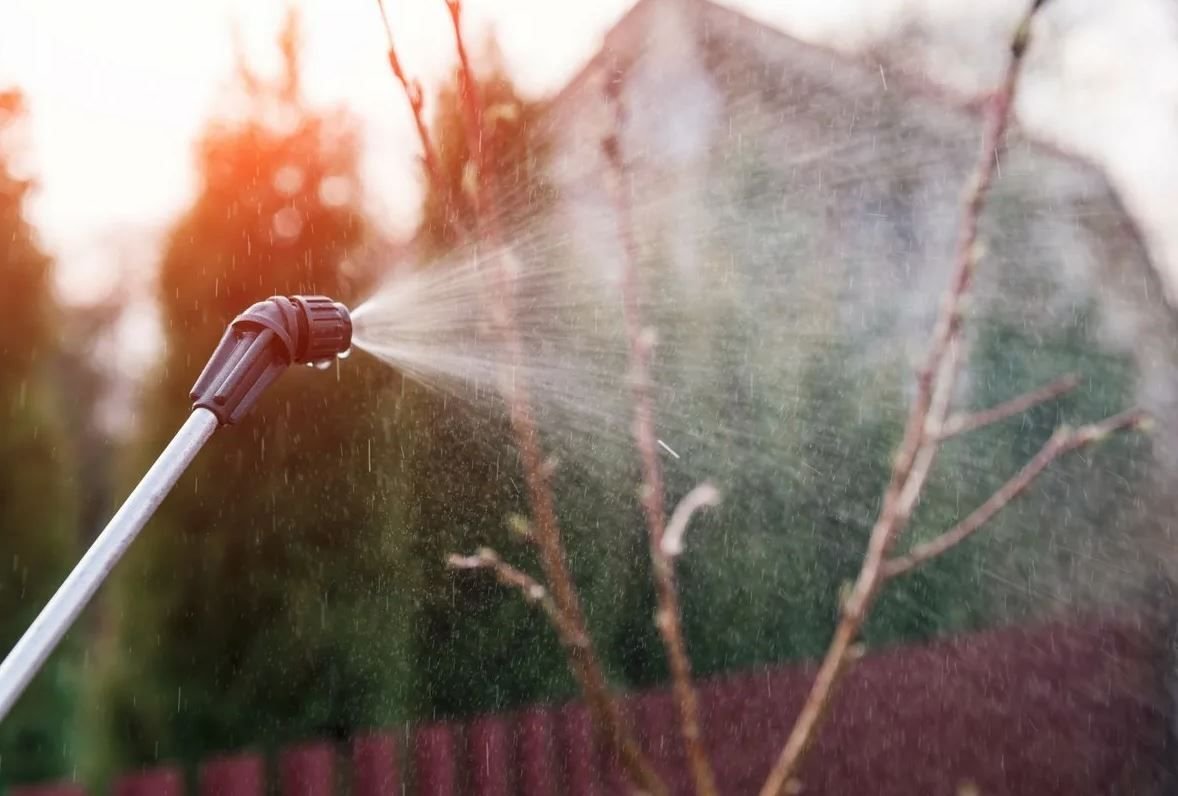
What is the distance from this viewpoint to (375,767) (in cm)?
180

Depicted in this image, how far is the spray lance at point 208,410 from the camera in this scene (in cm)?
81

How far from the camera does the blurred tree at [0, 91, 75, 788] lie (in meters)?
1.99

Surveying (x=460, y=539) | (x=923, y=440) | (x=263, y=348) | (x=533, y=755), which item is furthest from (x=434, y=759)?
(x=923, y=440)

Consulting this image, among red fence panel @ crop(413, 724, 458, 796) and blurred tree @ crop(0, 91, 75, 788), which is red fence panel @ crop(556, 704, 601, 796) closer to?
red fence panel @ crop(413, 724, 458, 796)

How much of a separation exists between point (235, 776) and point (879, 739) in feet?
5.45

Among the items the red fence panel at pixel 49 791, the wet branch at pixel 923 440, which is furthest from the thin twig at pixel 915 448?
the red fence panel at pixel 49 791

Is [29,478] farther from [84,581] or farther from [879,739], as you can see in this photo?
[879,739]

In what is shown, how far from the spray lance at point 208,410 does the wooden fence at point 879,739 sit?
851 millimetres

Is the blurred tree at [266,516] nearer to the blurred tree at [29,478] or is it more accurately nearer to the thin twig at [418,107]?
the blurred tree at [29,478]

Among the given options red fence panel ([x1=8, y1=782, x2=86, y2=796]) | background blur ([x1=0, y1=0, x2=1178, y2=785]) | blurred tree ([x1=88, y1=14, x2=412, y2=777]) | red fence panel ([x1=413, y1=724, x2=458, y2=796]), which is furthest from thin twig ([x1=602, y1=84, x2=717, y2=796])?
blurred tree ([x1=88, y1=14, x2=412, y2=777])

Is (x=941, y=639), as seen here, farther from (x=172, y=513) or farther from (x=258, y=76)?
(x=258, y=76)

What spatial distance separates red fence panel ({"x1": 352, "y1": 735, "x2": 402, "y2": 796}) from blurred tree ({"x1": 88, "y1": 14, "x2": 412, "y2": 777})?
466 millimetres

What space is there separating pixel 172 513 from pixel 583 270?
4.22 ft

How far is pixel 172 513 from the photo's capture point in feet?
7.06
